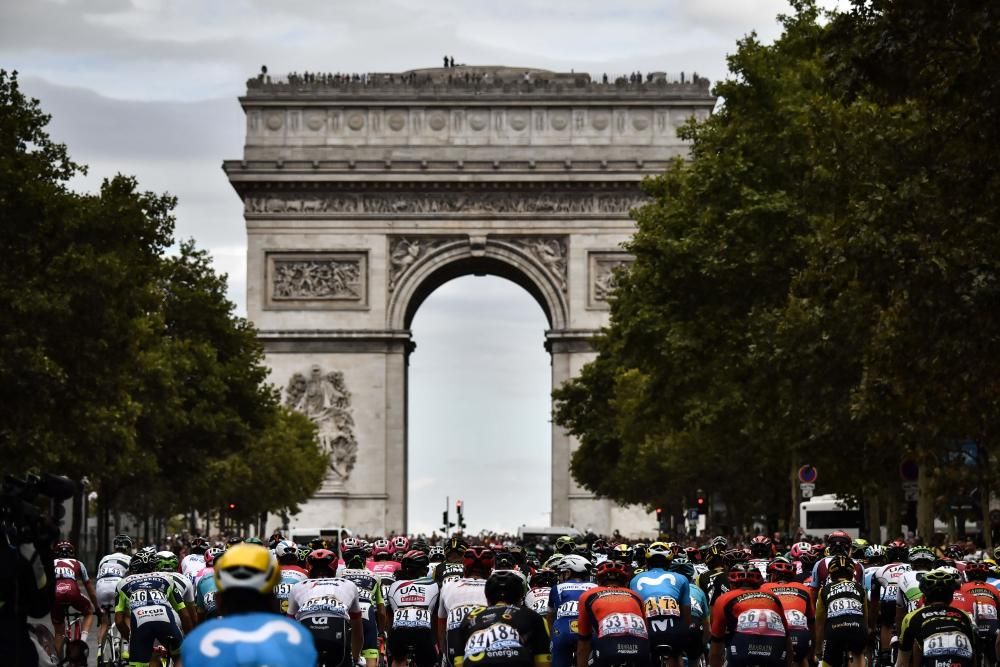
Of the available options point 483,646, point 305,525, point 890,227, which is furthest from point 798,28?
point 305,525

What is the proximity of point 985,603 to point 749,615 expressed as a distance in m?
3.75

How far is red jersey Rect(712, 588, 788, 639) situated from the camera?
17.8 metres

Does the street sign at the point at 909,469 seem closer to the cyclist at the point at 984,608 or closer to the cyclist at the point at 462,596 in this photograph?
the cyclist at the point at 984,608

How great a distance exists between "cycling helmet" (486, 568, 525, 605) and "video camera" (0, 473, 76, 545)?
148 inches

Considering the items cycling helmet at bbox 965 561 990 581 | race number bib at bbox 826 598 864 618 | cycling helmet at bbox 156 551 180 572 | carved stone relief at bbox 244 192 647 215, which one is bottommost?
race number bib at bbox 826 598 864 618

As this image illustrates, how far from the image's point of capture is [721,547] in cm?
2700

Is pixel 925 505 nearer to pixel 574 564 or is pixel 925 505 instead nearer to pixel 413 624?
pixel 413 624

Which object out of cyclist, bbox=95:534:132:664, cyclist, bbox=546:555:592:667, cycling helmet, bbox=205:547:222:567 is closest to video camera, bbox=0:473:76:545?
cyclist, bbox=546:555:592:667

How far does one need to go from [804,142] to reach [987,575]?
Result: 29115 millimetres

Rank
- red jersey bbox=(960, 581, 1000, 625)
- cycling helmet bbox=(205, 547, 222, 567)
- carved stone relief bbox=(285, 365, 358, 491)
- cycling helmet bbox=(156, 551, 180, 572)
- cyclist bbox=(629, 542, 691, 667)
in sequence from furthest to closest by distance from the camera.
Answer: carved stone relief bbox=(285, 365, 358, 491)
cycling helmet bbox=(205, 547, 222, 567)
cycling helmet bbox=(156, 551, 180, 572)
red jersey bbox=(960, 581, 1000, 625)
cyclist bbox=(629, 542, 691, 667)

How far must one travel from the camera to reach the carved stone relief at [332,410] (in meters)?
107

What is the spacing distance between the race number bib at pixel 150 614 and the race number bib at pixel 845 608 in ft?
21.6

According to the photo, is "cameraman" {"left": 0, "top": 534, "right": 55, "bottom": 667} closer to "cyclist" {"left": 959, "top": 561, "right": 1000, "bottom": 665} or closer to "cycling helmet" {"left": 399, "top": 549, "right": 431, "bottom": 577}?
"cycling helmet" {"left": 399, "top": 549, "right": 431, "bottom": 577}

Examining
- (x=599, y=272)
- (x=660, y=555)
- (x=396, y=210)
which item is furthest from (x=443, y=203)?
(x=660, y=555)
